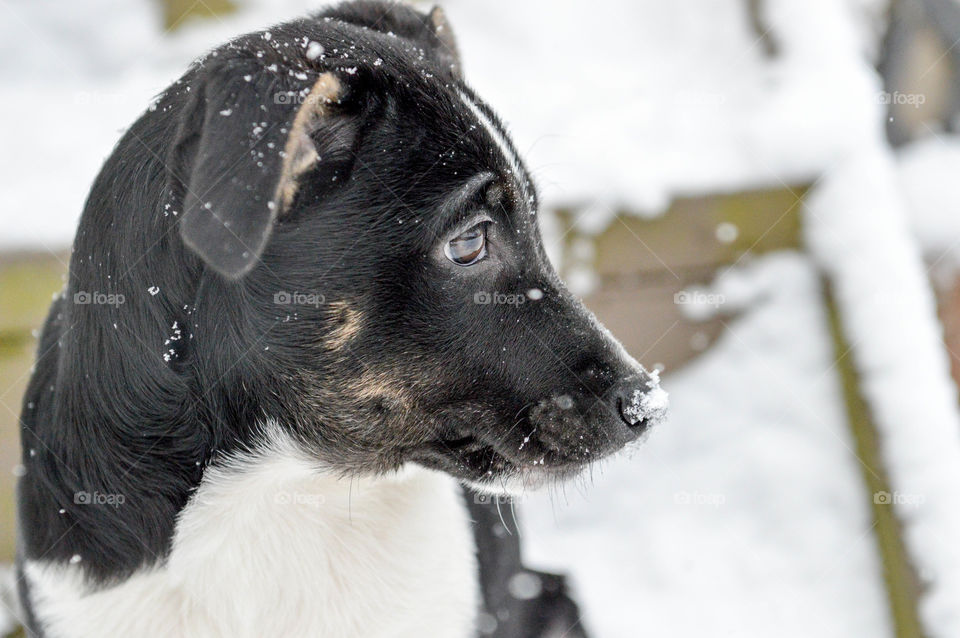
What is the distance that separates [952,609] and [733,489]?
→ 0.91 m

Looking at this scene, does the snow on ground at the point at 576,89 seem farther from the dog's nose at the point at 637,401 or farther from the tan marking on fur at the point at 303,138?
the tan marking on fur at the point at 303,138

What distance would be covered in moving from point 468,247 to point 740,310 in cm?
237

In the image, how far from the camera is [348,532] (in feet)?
7.14

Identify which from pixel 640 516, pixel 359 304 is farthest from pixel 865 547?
pixel 359 304

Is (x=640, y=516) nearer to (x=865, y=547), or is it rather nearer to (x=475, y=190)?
(x=865, y=547)

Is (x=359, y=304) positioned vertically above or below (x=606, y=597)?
above

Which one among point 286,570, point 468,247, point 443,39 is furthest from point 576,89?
point 286,570

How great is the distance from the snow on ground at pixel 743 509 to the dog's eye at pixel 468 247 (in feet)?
5.89

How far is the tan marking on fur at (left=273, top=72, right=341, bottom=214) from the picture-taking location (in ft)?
5.24

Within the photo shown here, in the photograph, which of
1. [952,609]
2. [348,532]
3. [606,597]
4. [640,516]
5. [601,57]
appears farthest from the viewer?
[601,57]

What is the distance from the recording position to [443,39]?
241 centimetres

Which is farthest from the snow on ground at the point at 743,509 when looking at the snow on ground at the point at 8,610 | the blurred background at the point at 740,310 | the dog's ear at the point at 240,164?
the dog's ear at the point at 240,164

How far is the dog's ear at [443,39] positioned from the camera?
2322 millimetres

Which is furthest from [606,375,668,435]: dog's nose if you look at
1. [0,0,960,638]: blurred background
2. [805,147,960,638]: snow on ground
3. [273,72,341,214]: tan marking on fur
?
[805,147,960,638]: snow on ground
